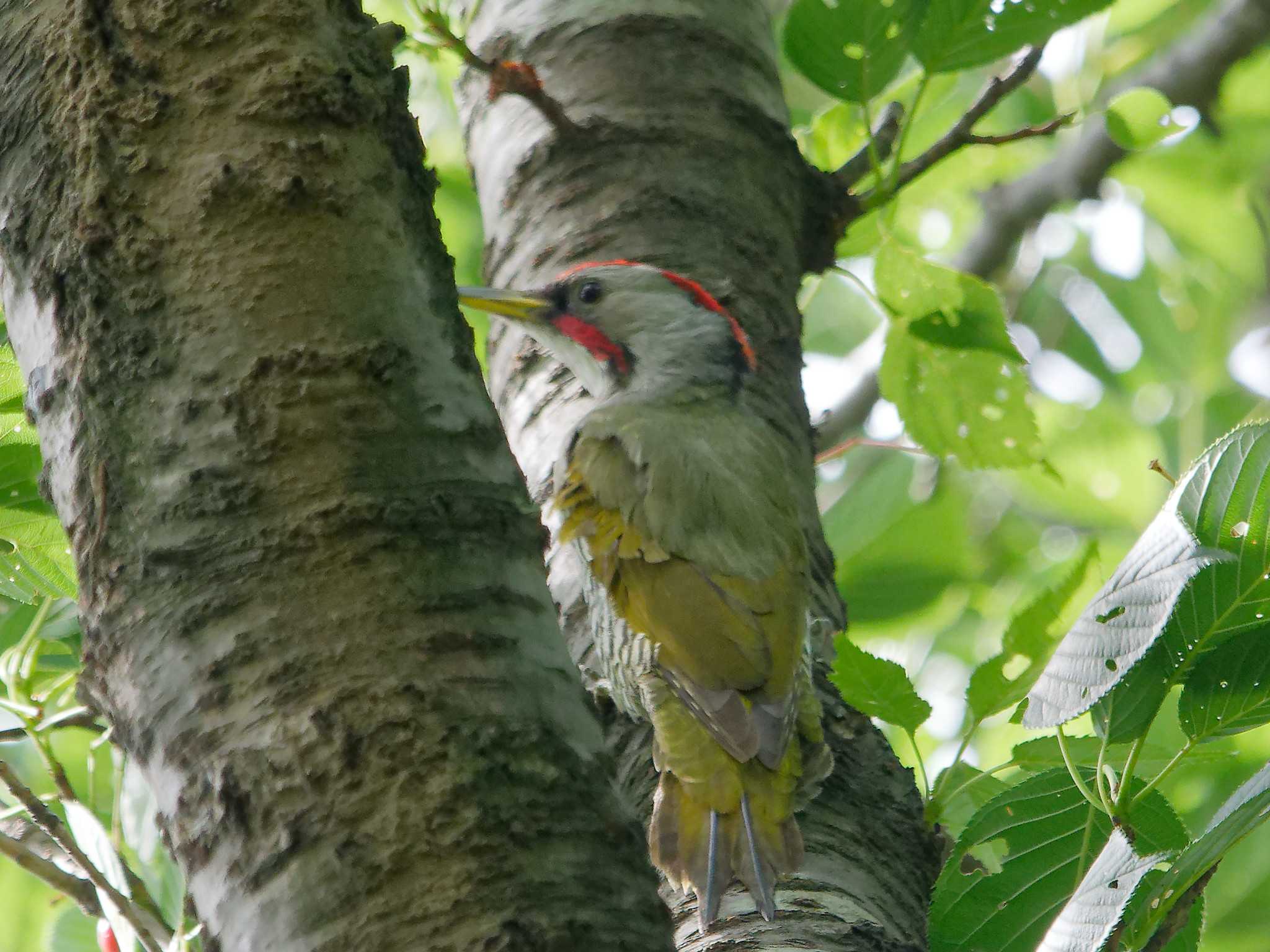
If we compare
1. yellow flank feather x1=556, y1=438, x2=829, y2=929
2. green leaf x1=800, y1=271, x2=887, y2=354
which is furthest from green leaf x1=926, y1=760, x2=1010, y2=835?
green leaf x1=800, y1=271, x2=887, y2=354

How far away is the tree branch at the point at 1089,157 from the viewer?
4910mm

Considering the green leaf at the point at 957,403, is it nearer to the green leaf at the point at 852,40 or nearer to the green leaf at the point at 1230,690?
the green leaf at the point at 852,40

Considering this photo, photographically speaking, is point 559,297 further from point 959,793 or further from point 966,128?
point 959,793

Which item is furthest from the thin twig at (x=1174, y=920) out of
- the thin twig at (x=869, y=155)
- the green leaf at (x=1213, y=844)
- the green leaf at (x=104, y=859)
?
the thin twig at (x=869, y=155)

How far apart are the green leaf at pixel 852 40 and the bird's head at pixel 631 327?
0.49 meters

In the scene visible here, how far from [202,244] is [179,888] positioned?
1.24m

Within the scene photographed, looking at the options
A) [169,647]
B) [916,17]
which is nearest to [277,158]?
[169,647]

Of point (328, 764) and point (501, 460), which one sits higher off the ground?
point (501, 460)

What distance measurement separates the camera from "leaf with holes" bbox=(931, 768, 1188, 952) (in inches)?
71.5

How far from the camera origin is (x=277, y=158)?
4.88 feet

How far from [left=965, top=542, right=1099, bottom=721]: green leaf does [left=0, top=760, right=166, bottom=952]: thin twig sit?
1241mm

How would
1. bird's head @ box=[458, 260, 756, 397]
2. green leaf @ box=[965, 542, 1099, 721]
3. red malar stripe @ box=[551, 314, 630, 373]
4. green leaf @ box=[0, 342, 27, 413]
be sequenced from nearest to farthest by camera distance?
1. green leaf @ box=[0, 342, 27, 413]
2. green leaf @ box=[965, 542, 1099, 721]
3. bird's head @ box=[458, 260, 756, 397]
4. red malar stripe @ box=[551, 314, 630, 373]

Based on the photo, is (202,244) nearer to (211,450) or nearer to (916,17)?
(211,450)

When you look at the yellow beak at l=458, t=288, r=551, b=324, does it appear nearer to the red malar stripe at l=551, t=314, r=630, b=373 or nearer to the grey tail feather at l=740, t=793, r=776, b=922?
the red malar stripe at l=551, t=314, r=630, b=373
